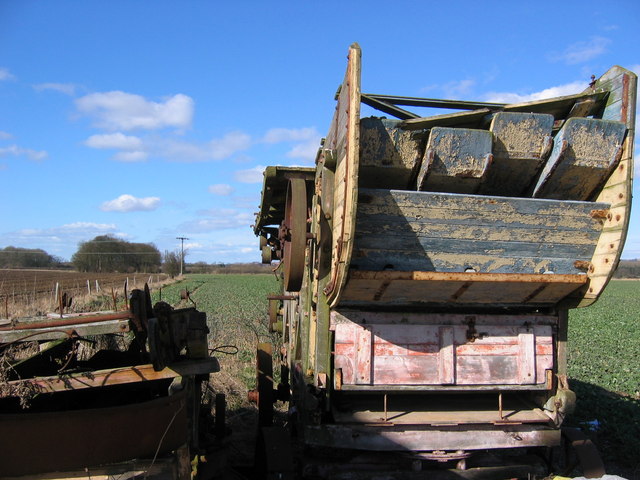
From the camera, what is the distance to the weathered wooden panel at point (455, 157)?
3543 mm

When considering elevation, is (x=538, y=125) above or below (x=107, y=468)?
above

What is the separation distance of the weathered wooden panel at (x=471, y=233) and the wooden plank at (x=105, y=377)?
1.31m

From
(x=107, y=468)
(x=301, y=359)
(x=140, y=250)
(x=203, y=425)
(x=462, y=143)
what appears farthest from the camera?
(x=140, y=250)

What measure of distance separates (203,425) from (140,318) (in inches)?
79.4

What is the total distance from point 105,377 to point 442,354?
2391 millimetres

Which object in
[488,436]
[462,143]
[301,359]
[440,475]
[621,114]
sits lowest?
[440,475]

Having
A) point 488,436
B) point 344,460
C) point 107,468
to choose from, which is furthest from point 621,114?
point 107,468

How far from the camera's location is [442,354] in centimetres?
404

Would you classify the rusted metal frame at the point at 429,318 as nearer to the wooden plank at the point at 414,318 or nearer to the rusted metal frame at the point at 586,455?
the wooden plank at the point at 414,318

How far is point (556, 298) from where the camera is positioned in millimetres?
4047

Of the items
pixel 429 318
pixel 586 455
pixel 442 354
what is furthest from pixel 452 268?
A: pixel 586 455

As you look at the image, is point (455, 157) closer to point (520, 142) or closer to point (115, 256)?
point (520, 142)

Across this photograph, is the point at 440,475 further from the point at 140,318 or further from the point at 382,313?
the point at 140,318

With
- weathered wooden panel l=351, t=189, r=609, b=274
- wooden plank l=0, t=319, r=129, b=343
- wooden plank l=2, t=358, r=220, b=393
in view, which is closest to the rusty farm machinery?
weathered wooden panel l=351, t=189, r=609, b=274
